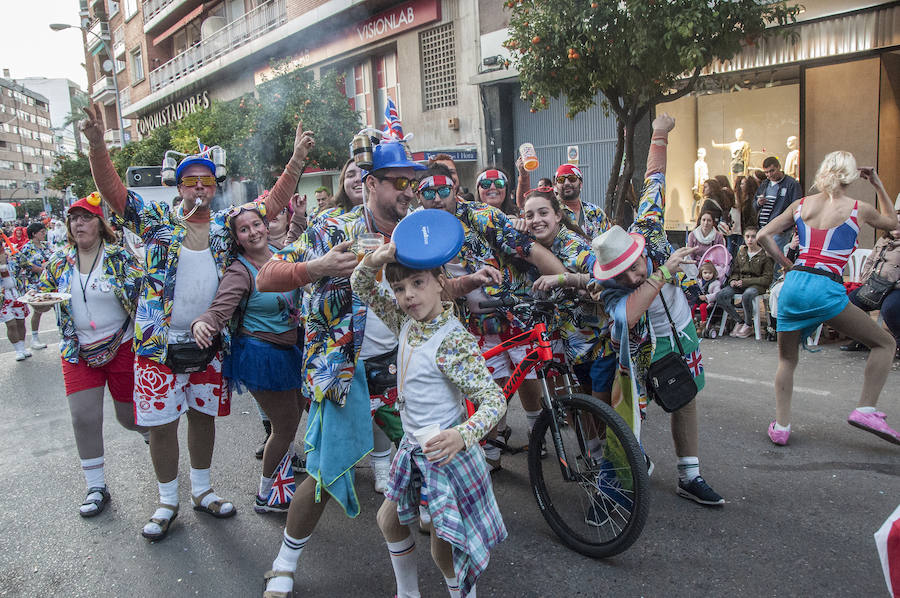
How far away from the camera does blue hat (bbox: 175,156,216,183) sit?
3.88 meters

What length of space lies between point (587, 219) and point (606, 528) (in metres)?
2.17

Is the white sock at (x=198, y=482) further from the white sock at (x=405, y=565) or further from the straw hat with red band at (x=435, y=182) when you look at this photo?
the straw hat with red band at (x=435, y=182)

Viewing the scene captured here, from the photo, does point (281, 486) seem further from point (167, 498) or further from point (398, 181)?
point (398, 181)

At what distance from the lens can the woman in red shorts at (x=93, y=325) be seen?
4074mm

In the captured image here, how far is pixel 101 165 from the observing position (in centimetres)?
362

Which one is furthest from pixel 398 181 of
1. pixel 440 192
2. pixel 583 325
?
pixel 583 325

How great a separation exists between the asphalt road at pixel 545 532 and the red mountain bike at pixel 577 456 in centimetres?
15

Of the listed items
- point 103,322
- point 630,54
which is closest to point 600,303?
point 103,322

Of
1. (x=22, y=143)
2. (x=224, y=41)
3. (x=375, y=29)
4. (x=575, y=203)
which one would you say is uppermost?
(x=22, y=143)

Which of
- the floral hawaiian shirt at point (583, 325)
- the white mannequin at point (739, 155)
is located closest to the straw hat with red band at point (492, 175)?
the floral hawaiian shirt at point (583, 325)

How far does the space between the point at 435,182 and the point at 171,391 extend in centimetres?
199

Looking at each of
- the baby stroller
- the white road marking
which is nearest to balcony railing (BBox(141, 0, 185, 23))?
the baby stroller

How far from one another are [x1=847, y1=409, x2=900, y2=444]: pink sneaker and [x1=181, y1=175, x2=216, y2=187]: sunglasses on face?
4387 millimetres

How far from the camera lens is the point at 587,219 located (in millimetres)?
4625
